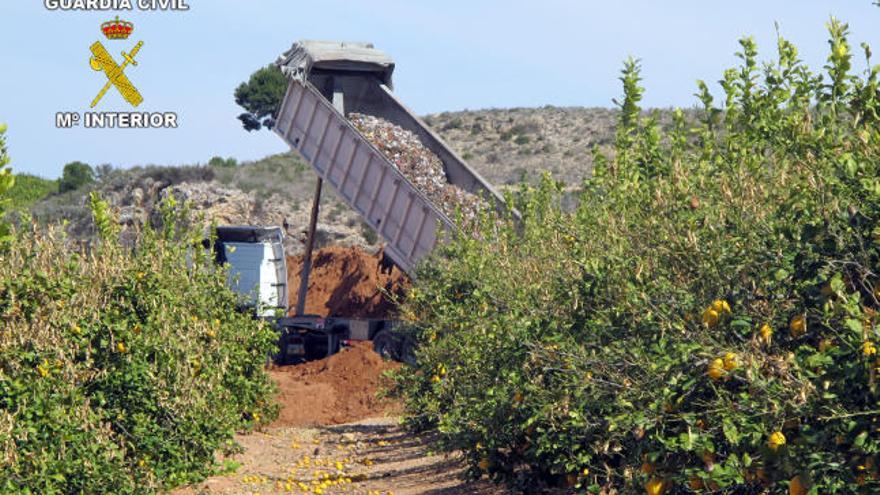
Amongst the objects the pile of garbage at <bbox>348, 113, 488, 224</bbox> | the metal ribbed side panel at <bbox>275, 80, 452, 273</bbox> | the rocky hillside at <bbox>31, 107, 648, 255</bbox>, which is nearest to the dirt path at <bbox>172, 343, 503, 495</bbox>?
the metal ribbed side panel at <bbox>275, 80, 452, 273</bbox>

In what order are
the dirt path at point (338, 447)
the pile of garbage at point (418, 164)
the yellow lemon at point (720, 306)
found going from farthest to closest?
the pile of garbage at point (418, 164), the dirt path at point (338, 447), the yellow lemon at point (720, 306)

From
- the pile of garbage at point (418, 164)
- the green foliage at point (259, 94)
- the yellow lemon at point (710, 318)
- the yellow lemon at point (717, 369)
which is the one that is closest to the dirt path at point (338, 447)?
the pile of garbage at point (418, 164)

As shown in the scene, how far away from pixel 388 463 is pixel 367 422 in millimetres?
5775

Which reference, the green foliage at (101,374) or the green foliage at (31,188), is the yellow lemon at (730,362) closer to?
the green foliage at (101,374)

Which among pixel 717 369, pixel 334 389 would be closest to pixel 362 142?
pixel 334 389

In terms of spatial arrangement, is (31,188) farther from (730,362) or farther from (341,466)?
(730,362)

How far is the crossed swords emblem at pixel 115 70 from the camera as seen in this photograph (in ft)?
82.6

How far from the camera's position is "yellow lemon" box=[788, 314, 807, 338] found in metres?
6.11

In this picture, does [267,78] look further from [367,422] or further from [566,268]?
[566,268]

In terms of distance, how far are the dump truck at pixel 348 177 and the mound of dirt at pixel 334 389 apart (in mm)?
616

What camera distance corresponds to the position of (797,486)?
18.2 feet

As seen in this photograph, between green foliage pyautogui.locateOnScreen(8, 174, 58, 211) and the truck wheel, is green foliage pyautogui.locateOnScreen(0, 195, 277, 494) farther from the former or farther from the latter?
green foliage pyautogui.locateOnScreen(8, 174, 58, 211)

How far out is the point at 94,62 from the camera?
1007 inches

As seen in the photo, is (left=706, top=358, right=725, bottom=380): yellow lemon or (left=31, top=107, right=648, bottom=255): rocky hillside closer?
(left=706, top=358, right=725, bottom=380): yellow lemon
